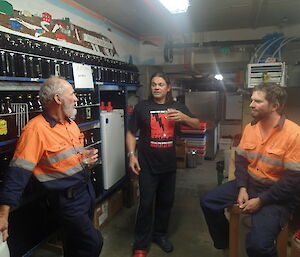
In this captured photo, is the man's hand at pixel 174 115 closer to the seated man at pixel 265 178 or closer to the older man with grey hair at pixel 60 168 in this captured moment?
the seated man at pixel 265 178

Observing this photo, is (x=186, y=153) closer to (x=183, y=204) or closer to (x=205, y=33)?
(x=183, y=204)

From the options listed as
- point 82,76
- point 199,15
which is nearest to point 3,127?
point 82,76

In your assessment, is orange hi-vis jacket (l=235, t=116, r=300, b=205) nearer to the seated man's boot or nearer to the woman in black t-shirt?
the woman in black t-shirt

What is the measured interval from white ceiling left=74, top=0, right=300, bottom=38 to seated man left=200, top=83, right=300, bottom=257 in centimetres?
180

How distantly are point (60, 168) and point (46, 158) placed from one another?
0.11m

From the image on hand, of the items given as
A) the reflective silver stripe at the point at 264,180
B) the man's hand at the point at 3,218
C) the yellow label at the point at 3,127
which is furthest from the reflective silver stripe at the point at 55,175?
the reflective silver stripe at the point at 264,180

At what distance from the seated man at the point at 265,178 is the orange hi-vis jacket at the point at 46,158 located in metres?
1.05

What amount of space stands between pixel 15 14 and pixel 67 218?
1710 mm

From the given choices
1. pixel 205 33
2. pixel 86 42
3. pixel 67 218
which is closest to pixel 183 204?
pixel 67 218

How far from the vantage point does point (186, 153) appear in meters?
4.92

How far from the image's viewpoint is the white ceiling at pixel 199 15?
2.99 metres

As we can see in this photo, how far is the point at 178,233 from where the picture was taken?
8.49 feet

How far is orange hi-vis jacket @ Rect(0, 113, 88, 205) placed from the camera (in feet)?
4.40

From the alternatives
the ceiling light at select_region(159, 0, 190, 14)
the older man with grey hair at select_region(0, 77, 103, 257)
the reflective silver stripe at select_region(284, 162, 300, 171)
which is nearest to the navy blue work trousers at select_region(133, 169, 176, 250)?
the older man with grey hair at select_region(0, 77, 103, 257)
